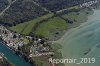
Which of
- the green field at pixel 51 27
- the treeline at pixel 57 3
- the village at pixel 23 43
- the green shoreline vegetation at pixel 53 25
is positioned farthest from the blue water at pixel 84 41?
the treeline at pixel 57 3

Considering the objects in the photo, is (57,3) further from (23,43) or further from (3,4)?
(23,43)

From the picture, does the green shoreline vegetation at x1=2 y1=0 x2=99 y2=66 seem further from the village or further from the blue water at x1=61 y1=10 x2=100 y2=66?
the blue water at x1=61 y1=10 x2=100 y2=66

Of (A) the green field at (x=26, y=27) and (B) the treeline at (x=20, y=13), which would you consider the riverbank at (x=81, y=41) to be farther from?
(B) the treeline at (x=20, y=13)

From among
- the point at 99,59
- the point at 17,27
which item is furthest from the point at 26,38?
the point at 99,59

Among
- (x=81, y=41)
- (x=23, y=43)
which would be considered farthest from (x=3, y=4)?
(x=81, y=41)

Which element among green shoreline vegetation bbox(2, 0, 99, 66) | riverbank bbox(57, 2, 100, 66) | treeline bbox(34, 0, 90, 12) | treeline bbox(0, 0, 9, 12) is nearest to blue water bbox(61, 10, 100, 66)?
riverbank bbox(57, 2, 100, 66)

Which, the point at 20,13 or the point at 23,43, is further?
the point at 20,13

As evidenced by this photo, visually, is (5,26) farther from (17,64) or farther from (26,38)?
(17,64)
